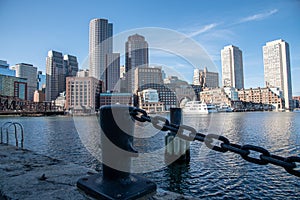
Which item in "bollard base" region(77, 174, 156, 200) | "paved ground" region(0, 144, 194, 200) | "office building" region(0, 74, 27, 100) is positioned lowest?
"paved ground" region(0, 144, 194, 200)

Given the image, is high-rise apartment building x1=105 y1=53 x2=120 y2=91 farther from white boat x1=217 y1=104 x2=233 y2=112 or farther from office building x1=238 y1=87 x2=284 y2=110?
office building x1=238 y1=87 x2=284 y2=110

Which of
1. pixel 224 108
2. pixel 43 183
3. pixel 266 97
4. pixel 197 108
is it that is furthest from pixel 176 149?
pixel 266 97

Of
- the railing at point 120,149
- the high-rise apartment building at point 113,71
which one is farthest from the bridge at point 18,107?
the railing at point 120,149

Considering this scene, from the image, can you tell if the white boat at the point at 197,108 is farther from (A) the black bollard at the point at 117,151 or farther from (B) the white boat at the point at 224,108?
(A) the black bollard at the point at 117,151

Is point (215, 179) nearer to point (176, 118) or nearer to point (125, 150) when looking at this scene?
point (176, 118)

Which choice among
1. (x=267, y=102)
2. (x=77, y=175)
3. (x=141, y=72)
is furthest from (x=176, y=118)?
(x=267, y=102)

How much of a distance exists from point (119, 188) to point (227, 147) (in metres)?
1.10

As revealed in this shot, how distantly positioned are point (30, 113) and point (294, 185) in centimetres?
13555

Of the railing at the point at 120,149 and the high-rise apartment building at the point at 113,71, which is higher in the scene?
the high-rise apartment building at the point at 113,71

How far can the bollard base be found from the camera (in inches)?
76.4

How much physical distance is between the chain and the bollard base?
0.60m

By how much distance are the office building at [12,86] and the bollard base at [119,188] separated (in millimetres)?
196171

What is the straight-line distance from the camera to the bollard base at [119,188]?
1940mm

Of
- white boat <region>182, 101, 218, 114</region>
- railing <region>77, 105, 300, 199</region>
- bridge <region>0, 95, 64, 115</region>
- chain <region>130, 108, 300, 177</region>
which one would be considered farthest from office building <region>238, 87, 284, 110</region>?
railing <region>77, 105, 300, 199</region>
